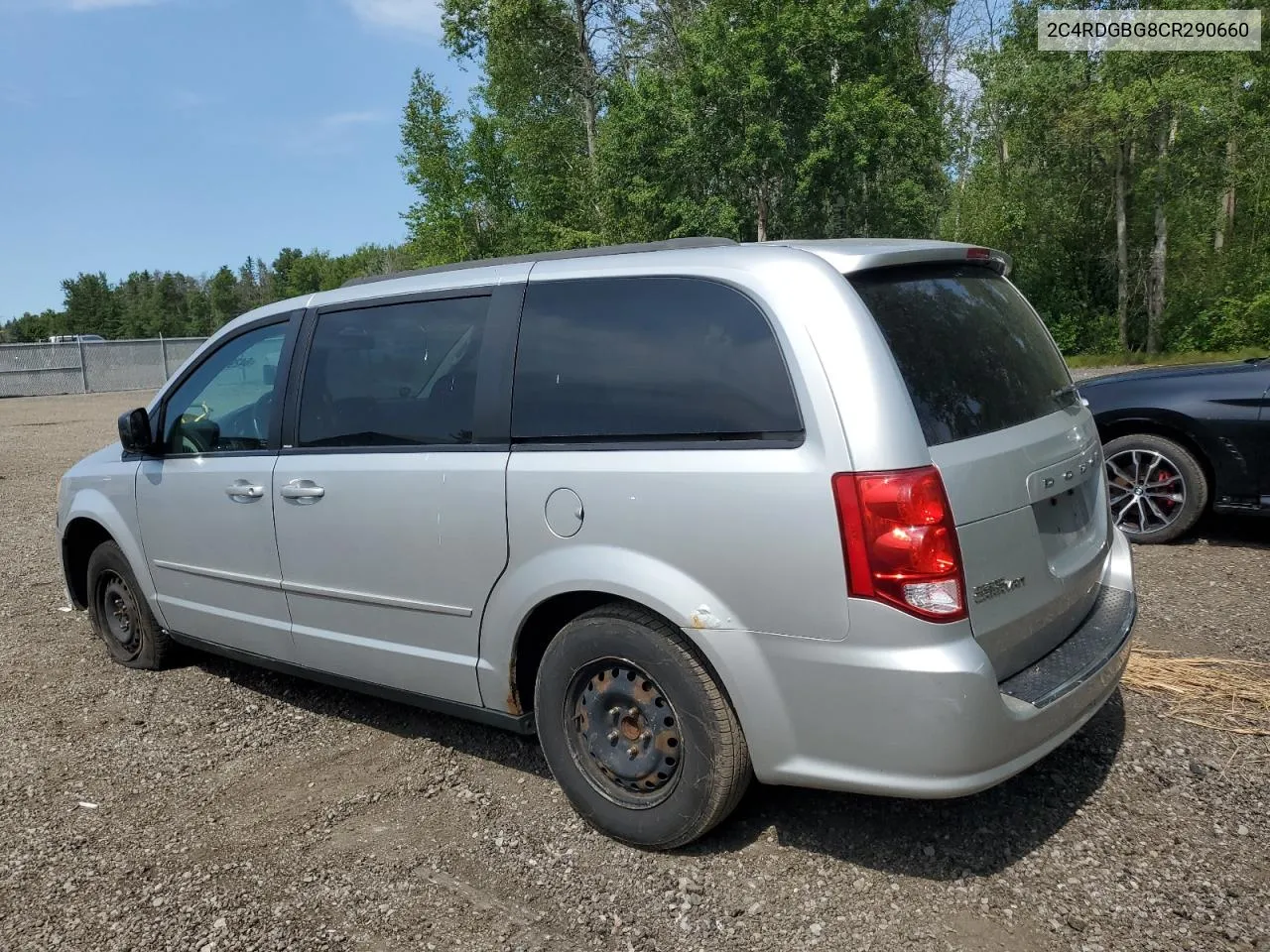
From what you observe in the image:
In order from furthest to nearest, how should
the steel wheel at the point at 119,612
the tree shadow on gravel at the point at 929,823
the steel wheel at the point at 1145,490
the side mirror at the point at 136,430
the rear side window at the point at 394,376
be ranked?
the steel wheel at the point at 1145,490
the steel wheel at the point at 119,612
the side mirror at the point at 136,430
the rear side window at the point at 394,376
the tree shadow on gravel at the point at 929,823

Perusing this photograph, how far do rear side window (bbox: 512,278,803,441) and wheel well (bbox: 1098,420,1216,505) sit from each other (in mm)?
4317

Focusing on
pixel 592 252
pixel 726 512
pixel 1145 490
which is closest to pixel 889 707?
pixel 726 512

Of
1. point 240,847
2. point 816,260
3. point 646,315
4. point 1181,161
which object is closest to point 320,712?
point 240,847

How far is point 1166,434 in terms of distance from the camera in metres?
6.51

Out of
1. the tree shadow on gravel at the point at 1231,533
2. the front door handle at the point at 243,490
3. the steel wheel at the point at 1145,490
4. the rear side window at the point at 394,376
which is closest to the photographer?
the rear side window at the point at 394,376

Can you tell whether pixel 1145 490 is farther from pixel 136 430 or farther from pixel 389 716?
pixel 136 430

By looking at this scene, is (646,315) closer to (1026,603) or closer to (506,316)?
(506,316)

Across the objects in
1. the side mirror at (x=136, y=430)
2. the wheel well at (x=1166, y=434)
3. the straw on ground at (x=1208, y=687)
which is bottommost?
the straw on ground at (x=1208, y=687)

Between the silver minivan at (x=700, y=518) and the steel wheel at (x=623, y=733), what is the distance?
0.04 feet

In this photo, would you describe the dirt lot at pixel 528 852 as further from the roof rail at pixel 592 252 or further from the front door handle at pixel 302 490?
the roof rail at pixel 592 252

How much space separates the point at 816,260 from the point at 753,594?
973mm

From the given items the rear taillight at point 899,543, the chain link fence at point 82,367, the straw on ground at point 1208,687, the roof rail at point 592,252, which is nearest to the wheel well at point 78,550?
the roof rail at point 592,252

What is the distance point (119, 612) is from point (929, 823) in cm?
425

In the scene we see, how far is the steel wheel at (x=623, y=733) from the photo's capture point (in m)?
3.07
